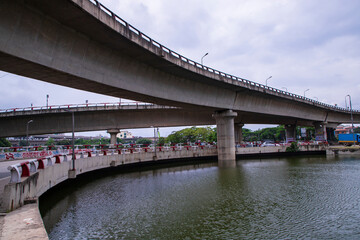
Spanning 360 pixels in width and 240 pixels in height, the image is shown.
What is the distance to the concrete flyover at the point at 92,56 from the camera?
14.7 meters

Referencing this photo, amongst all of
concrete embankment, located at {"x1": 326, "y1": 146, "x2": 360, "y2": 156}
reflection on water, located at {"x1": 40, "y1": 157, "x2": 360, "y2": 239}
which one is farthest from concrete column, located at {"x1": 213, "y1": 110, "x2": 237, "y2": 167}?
concrete embankment, located at {"x1": 326, "y1": 146, "x2": 360, "y2": 156}

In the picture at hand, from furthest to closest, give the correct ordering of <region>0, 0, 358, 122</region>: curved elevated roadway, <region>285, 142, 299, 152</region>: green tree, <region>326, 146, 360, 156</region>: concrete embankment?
<region>285, 142, 299, 152</region>: green tree, <region>326, 146, 360, 156</region>: concrete embankment, <region>0, 0, 358, 122</region>: curved elevated roadway

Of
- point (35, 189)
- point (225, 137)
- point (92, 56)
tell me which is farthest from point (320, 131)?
point (35, 189)

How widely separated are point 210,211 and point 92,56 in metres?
14.5

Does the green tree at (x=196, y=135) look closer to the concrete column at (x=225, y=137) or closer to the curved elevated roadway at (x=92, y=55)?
the concrete column at (x=225, y=137)

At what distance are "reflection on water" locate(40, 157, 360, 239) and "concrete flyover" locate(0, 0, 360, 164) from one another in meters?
9.31

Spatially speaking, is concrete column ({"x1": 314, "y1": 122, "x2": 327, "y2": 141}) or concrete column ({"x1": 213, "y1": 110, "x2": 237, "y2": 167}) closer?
concrete column ({"x1": 213, "y1": 110, "x2": 237, "y2": 167})

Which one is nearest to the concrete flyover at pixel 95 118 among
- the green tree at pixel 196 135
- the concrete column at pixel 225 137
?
the concrete column at pixel 225 137

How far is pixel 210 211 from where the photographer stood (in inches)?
557

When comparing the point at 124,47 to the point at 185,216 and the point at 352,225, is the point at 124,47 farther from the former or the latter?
the point at 352,225

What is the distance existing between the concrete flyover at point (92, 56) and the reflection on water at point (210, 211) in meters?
9.31

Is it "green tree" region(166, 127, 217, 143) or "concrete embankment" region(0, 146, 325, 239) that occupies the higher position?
"green tree" region(166, 127, 217, 143)

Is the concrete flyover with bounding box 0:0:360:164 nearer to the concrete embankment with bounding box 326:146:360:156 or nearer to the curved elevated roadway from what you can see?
the curved elevated roadway

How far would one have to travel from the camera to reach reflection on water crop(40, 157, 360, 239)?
439 inches
